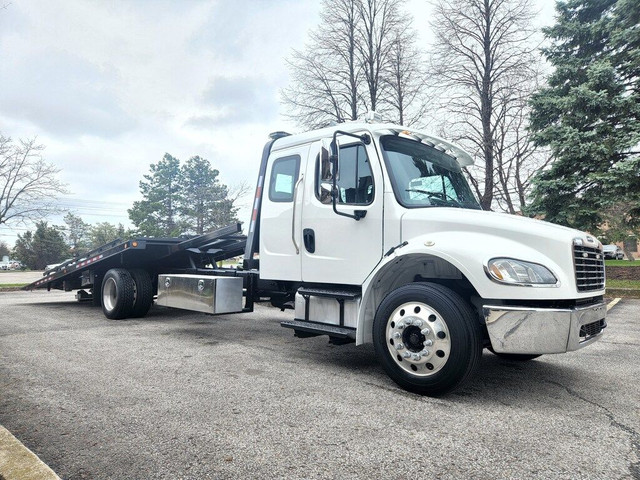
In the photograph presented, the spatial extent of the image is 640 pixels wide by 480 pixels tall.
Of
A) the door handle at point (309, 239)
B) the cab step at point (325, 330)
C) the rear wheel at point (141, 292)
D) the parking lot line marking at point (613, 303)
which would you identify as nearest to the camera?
the cab step at point (325, 330)

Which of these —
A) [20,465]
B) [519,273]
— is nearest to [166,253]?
[20,465]

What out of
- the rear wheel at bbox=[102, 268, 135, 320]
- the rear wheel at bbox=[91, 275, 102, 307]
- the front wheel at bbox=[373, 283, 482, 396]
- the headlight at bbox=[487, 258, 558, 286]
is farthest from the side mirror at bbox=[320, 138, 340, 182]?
the rear wheel at bbox=[91, 275, 102, 307]

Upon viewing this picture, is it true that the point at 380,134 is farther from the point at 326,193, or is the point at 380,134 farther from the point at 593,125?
the point at 593,125

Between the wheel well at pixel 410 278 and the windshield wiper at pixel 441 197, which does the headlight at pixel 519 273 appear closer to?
the wheel well at pixel 410 278

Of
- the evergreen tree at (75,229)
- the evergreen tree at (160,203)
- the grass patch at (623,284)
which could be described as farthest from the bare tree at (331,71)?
the evergreen tree at (75,229)

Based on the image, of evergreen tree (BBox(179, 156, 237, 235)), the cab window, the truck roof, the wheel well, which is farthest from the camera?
evergreen tree (BBox(179, 156, 237, 235))

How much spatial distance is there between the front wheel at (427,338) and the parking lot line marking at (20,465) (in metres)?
2.46

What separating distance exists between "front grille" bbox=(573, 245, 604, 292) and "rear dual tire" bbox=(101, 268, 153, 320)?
6.62 m

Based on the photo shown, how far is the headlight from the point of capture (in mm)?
3205

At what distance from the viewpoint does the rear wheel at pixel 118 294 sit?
23.8 ft

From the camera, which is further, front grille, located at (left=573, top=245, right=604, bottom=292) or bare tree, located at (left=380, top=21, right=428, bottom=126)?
bare tree, located at (left=380, top=21, right=428, bottom=126)

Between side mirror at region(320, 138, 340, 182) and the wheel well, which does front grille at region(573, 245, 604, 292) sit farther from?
side mirror at region(320, 138, 340, 182)

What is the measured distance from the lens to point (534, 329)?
10.4 feet

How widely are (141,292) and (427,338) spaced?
5691 millimetres
